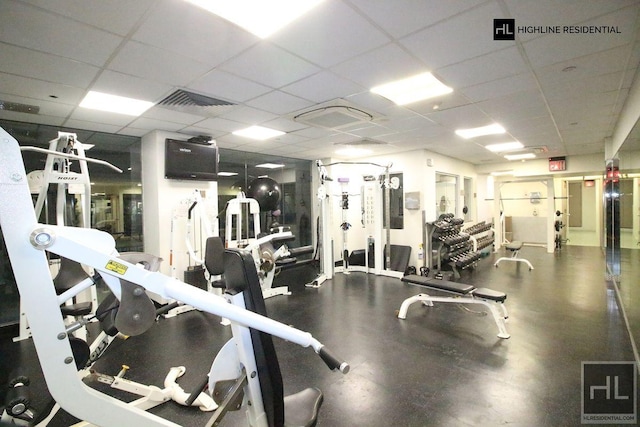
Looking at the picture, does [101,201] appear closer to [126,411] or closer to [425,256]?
[126,411]

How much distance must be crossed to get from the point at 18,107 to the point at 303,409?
4080 mm

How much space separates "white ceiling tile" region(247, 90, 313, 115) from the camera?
2.95m

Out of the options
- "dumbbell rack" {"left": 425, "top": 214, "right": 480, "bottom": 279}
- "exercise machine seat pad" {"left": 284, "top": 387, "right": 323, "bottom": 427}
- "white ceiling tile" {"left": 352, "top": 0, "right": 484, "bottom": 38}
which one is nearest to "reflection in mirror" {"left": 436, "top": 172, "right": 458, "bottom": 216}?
"dumbbell rack" {"left": 425, "top": 214, "right": 480, "bottom": 279}

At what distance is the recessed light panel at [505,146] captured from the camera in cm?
558

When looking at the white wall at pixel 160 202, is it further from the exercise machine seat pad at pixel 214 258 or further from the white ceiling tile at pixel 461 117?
the white ceiling tile at pixel 461 117

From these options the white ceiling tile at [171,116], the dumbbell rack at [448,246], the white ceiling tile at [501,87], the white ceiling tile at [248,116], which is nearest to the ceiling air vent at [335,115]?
the white ceiling tile at [248,116]

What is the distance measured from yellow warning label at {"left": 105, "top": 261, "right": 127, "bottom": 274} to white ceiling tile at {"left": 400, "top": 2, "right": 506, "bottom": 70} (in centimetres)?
212

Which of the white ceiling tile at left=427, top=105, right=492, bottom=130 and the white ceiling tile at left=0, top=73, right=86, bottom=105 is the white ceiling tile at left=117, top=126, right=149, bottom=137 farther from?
the white ceiling tile at left=427, top=105, right=492, bottom=130

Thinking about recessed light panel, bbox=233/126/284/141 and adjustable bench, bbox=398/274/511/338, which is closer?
adjustable bench, bbox=398/274/511/338

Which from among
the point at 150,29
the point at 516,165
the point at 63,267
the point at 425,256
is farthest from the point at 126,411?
the point at 516,165

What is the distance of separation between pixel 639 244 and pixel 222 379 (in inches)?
188

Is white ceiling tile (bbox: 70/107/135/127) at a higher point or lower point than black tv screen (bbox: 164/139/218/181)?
higher

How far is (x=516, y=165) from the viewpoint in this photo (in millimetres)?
8117

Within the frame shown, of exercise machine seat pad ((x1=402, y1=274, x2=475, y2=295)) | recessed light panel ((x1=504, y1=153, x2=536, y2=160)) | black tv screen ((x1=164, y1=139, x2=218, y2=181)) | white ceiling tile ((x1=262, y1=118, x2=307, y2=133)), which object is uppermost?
recessed light panel ((x1=504, y1=153, x2=536, y2=160))
